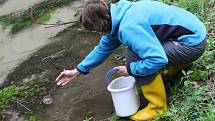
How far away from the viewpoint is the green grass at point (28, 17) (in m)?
5.80

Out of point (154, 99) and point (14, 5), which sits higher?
point (154, 99)

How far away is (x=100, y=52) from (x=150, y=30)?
64 centimetres

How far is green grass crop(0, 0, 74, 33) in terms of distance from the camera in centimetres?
580

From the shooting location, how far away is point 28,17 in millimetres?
5988

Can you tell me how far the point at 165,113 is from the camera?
3.25m

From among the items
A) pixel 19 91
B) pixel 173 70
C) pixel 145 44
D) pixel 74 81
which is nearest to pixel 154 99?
pixel 173 70

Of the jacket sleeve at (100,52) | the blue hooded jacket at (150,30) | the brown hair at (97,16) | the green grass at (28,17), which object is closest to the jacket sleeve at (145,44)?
the blue hooded jacket at (150,30)

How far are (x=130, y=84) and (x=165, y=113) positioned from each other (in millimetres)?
420

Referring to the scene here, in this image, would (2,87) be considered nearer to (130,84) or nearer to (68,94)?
(68,94)

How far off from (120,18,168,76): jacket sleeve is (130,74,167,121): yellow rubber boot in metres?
0.21

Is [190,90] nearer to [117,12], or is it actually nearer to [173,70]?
[173,70]

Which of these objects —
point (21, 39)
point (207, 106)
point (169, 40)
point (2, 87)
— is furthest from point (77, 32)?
point (207, 106)

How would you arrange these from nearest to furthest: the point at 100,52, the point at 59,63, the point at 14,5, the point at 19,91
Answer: the point at 100,52 → the point at 19,91 → the point at 59,63 → the point at 14,5

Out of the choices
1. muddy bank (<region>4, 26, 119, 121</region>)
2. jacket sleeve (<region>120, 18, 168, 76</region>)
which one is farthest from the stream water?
jacket sleeve (<region>120, 18, 168, 76</region>)
